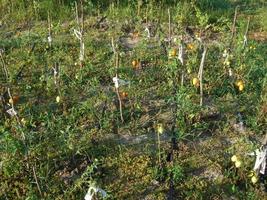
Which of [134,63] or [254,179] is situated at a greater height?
[134,63]

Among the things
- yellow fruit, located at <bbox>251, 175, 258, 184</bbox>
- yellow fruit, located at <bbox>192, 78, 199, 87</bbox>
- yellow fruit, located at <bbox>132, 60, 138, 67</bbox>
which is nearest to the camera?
yellow fruit, located at <bbox>251, 175, 258, 184</bbox>

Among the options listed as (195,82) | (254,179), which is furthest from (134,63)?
(254,179)

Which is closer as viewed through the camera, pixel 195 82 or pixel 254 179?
pixel 254 179

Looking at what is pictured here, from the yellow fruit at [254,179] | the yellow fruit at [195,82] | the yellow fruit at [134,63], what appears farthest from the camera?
the yellow fruit at [134,63]

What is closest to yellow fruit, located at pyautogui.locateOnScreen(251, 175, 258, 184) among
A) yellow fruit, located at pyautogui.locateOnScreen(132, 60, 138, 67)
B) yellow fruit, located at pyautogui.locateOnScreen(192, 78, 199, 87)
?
yellow fruit, located at pyautogui.locateOnScreen(192, 78, 199, 87)

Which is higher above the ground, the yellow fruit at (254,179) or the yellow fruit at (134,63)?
the yellow fruit at (134,63)

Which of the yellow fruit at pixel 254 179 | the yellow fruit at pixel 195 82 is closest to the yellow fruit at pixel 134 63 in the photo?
the yellow fruit at pixel 195 82

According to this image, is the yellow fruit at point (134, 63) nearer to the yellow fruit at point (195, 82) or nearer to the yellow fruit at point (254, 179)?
the yellow fruit at point (195, 82)

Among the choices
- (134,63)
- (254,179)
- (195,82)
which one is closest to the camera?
(254,179)

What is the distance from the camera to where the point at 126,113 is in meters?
5.54

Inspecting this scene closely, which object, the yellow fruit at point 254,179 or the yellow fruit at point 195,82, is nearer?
the yellow fruit at point 254,179

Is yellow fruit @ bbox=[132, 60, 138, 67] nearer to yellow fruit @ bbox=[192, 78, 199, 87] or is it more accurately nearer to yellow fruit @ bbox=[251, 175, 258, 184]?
yellow fruit @ bbox=[192, 78, 199, 87]

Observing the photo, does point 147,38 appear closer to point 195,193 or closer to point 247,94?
point 247,94

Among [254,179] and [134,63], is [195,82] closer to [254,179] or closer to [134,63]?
[134,63]
